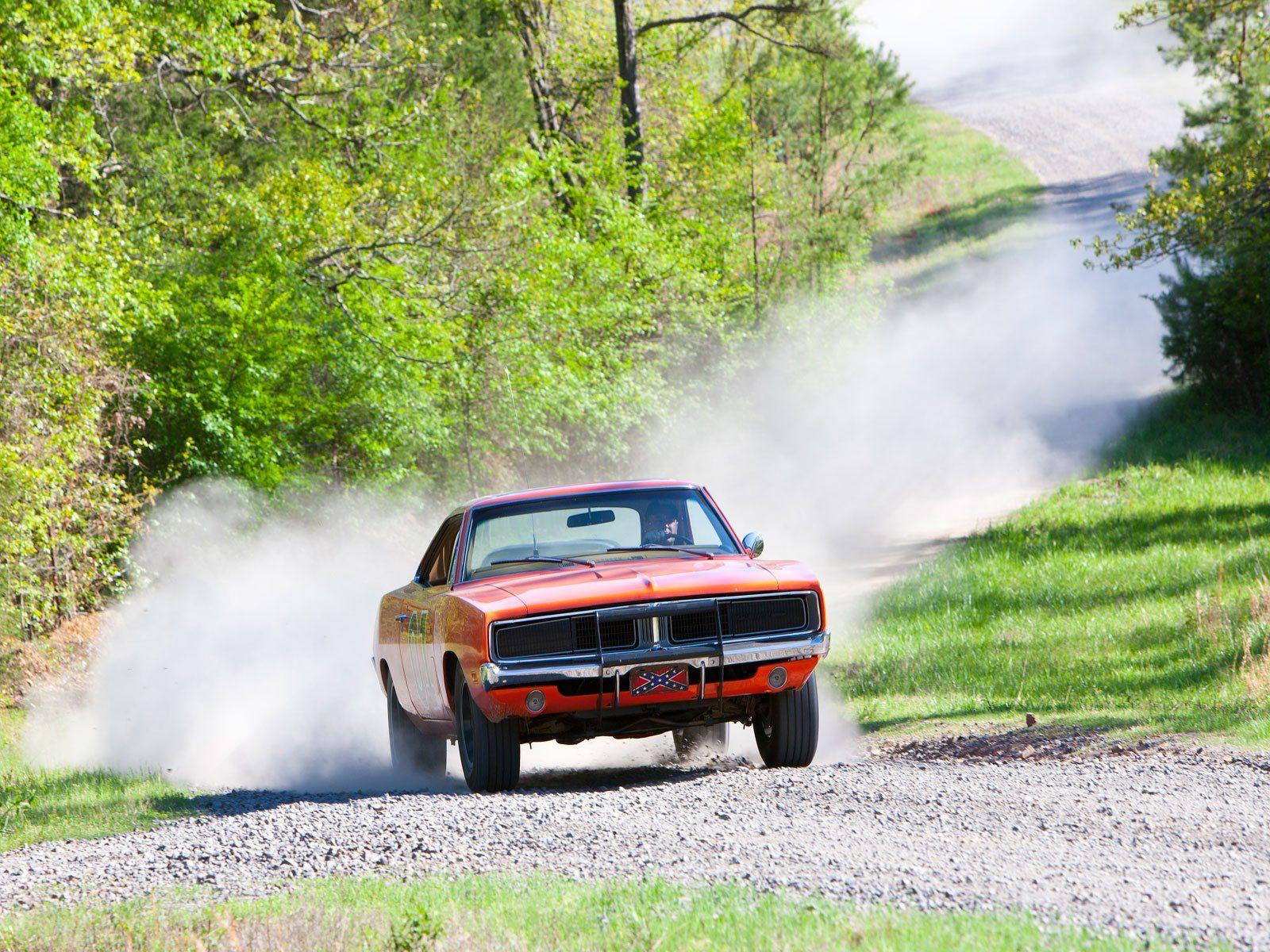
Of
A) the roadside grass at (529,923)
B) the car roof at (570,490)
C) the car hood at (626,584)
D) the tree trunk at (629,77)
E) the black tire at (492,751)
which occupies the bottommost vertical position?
the black tire at (492,751)

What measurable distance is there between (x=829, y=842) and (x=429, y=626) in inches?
145

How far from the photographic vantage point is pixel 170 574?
1934cm

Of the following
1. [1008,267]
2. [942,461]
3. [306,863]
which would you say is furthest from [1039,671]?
[1008,267]

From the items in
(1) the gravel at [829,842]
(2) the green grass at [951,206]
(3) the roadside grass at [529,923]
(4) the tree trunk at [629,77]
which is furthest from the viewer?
(2) the green grass at [951,206]

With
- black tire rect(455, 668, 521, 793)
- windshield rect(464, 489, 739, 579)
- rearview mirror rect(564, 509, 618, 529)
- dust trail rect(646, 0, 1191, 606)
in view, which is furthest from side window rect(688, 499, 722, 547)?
dust trail rect(646, 0, 1191, 606)

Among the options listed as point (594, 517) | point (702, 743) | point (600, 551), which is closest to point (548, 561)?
point (600, 551)

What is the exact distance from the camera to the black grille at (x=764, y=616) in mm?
8195

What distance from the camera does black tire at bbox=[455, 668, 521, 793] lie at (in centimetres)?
816

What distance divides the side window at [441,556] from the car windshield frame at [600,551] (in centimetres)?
16

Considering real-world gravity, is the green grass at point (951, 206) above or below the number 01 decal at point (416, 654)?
above

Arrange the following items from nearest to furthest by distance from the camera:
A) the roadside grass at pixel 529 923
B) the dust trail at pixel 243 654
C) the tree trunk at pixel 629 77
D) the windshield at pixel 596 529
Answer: the roadside grass at pixel 529 923 < the windshield at pixel 596 529 < the dust trail at pixel 243 654 < the tree trunk at pixel 629 77

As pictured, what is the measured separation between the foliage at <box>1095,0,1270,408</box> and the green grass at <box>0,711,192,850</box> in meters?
13.0

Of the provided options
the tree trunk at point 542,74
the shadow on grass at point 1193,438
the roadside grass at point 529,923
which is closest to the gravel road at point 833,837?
the roadside grass at point 529,923

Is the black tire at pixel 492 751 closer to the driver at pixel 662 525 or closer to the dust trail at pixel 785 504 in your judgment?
the driver at pixel 662 525
